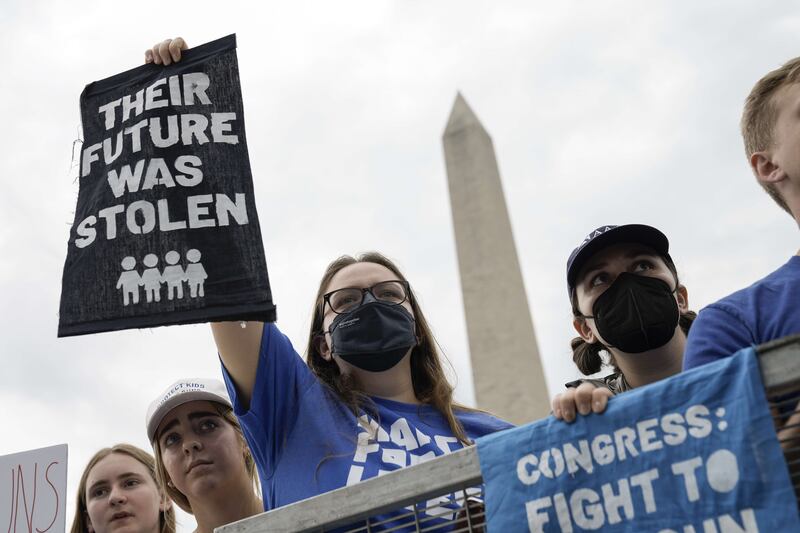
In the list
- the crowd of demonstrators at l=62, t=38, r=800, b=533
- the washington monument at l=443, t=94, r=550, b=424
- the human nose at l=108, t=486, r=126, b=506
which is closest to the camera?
the crowd of demonstrators at l=62, t=38, r=800, b=533

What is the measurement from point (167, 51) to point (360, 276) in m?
1.04

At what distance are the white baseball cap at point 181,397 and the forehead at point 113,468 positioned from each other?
42 cm

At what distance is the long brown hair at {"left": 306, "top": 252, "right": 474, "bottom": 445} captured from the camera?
10.4 feet

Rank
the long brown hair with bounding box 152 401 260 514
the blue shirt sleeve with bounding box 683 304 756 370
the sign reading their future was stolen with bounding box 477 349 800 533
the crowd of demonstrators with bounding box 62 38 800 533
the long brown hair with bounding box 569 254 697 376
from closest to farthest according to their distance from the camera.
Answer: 1. the sign reading their future was stolen with bounding box 477 349 800 533
2. the blue shirt sleeve with bounding box 683 304 756 370
3. the crowd of demonstrators with bounding box 62 38 800 533
4. the long brown hair with bounding box 569 254 697 376
5. the long brown hair with bounding box 152 401 260 514

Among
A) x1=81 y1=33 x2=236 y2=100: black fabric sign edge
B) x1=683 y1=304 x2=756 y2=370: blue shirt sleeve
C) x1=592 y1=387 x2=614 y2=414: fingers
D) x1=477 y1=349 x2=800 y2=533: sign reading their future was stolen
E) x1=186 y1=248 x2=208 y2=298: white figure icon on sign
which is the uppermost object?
x1=81 y1=33 x2=236 y2=100: black fabric sign edge

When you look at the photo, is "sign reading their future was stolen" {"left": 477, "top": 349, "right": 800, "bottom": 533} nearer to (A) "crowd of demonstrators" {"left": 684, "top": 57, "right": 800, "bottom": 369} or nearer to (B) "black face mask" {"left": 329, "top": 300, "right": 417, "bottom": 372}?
(A) "crowd of demonstrators" {"left": 684, "top": 57, "right": 800, "bottom": 369}

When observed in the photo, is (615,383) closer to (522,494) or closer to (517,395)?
(522,494)

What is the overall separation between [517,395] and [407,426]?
1156cm

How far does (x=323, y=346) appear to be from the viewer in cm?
341

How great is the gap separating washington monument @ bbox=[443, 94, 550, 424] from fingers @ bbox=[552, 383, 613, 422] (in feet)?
40.0

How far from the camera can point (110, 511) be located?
3.95 meters

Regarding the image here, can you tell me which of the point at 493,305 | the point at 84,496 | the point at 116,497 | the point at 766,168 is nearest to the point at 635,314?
the point at 766,168

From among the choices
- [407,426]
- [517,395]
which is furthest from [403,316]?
[517,395]

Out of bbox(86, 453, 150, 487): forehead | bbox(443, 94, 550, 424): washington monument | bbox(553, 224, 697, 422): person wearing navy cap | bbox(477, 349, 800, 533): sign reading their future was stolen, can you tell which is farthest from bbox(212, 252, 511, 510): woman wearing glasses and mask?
bbox(443, 94, 550, 424): washington monument
